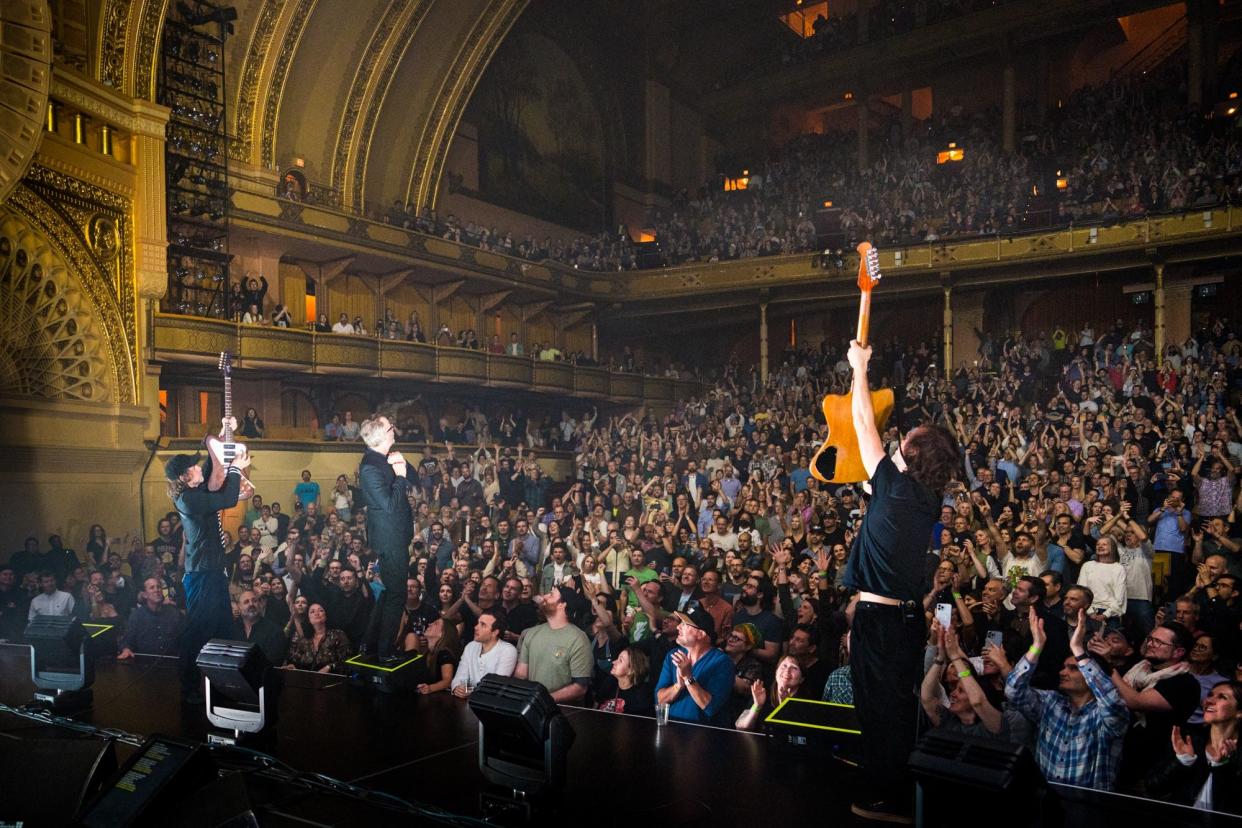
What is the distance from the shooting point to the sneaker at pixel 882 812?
332 centimetres

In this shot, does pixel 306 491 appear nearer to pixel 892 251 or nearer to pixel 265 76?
pixel 265 76

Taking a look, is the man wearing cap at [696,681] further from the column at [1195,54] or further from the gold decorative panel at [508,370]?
the column at [1195,54]

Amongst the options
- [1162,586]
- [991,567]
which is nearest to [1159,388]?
[1162,586]

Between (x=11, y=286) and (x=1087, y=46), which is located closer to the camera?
(x=11, y=286)

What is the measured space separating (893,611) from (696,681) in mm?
1518

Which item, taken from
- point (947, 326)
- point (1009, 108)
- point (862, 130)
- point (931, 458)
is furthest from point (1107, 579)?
point (862, 130)

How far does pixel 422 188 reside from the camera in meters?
17.4

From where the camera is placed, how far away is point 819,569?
255 inches

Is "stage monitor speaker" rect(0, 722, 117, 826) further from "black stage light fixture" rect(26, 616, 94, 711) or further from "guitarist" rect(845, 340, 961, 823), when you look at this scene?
"guitarist" rect(845, 340, 961, 823)

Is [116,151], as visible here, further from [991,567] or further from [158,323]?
[991,567]

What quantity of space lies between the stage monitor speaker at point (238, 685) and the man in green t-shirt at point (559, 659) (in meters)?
1.48

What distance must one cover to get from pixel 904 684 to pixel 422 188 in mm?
15553

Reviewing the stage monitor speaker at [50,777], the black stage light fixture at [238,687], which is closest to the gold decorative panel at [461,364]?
the black stage light fixture at [238,687]

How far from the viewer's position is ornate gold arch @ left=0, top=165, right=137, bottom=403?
10.2 m
